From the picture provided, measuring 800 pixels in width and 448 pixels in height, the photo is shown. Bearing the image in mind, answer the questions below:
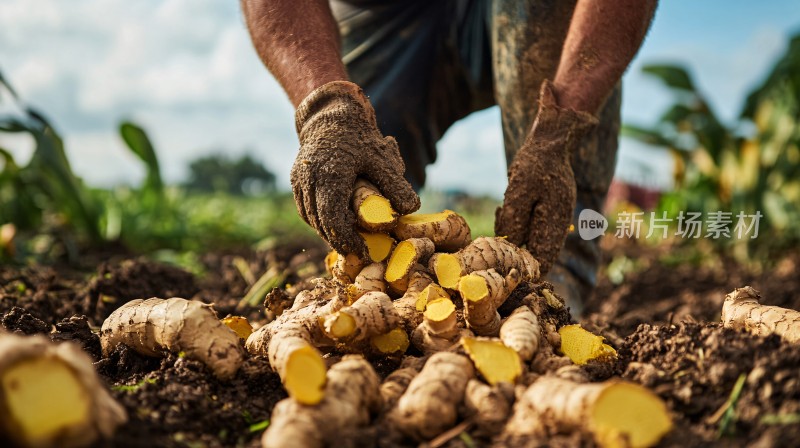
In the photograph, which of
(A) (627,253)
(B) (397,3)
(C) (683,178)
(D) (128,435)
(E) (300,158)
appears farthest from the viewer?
(C) (683,178)

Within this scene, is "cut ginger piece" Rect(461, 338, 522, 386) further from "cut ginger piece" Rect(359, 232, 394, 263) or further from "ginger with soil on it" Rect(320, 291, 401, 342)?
"cut ginger piece" Rect(359, 232, 394, 263)

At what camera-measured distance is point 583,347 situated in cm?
191

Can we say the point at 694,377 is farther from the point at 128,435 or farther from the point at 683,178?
the point at 683,178

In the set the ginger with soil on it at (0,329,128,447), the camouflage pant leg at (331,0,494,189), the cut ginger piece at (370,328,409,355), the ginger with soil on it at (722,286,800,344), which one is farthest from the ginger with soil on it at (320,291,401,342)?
the camouflage pant leg at (331,0,494,189)

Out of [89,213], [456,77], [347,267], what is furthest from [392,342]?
[89,213]

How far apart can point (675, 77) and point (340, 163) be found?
23.2 ft

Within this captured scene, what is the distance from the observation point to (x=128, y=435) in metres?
1.36

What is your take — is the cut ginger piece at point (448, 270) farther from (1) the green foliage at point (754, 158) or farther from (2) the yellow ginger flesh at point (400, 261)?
(1) the green foliage at point (754, 158)

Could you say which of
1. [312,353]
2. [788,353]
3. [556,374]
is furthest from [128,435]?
[788,353]

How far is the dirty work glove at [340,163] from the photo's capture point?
2018 millimetres

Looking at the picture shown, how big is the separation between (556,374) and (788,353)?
530 millimetres

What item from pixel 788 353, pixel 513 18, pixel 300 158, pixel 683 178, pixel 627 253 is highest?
pixel 513 18

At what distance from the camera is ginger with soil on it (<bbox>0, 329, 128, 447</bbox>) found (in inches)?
47.1

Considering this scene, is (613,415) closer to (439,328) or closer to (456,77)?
(439,328)
